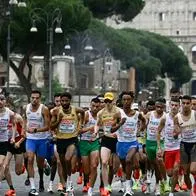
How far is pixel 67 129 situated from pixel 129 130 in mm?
1054

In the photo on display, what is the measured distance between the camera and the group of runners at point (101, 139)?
1341 cm

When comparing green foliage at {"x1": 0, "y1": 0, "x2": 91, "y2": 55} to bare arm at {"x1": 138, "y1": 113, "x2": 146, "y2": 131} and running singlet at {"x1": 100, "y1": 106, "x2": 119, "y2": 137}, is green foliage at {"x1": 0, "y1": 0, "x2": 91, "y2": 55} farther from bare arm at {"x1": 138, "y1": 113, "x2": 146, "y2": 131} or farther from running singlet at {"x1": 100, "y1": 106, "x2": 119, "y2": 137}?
running singlet at {"x1": 100, "y1": 106, "x2": 119, "y2": 137}

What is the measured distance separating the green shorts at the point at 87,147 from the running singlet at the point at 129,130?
468 millimetres

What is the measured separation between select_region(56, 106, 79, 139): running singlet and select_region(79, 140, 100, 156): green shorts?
0.51 meters

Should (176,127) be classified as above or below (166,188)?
above

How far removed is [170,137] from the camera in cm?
1361

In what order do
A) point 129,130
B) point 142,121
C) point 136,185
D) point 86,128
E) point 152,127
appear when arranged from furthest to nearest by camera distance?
point 136,185 → point 152,127 → point 142,121 → point 86,128 → point 129,130


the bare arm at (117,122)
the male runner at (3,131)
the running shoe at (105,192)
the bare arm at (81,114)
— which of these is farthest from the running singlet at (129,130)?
the male runner at (3,131)

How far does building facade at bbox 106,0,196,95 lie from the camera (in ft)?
433

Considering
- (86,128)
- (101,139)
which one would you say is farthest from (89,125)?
(101,139)

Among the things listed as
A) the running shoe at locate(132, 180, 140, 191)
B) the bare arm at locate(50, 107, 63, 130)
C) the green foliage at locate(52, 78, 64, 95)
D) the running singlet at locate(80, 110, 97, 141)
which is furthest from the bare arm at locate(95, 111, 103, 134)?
the green foliage at locate(52, 78, 64, 95)

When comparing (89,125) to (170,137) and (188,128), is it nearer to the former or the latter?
(170,137)

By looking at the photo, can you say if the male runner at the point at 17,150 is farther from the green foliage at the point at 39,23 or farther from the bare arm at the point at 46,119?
the green foliage at the point at 39,23

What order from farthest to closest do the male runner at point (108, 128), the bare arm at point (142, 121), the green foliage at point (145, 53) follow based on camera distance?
the green foliage at point (145, 53), the bare arm at point (142, 121), the male runner at point (108, 128)
